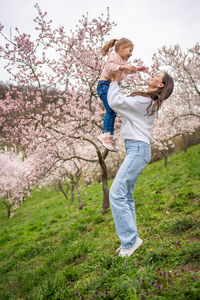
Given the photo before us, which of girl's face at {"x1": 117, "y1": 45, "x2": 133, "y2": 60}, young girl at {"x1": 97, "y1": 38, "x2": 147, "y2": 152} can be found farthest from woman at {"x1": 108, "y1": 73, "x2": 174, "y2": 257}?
girl's face at {"x1": 117, "y1": 45, "x2": 133, "y2": 60}

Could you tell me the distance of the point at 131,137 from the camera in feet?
8.85

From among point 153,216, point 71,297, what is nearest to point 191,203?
point 153,216

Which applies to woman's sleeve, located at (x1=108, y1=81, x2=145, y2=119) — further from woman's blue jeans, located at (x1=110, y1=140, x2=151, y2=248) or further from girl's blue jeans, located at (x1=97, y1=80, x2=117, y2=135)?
woman's blue jeans, located at (x1=110, y1=140, x2=151, y2=248)

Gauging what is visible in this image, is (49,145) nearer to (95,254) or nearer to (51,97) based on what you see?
(51,97)

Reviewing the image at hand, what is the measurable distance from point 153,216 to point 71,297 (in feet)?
9.56

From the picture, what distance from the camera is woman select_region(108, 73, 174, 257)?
2629 millimetres

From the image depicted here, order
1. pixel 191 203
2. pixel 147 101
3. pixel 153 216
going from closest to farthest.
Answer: pixel 147 101
pixel 153 216
pixel 191 203

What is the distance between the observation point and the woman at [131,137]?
2.63m

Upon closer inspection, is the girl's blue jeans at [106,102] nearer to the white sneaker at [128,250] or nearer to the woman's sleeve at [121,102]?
the woman's sleeve at [121,102]

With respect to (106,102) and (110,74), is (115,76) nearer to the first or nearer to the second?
(110,74)

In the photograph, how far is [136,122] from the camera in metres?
2.69

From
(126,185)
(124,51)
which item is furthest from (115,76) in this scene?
(126,185)

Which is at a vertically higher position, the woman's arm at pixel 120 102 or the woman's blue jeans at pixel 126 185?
the woman's arm at pixel 120 102

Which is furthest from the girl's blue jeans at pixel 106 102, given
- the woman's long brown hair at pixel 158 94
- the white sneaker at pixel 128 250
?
the white sneaker at pixel 128 250
